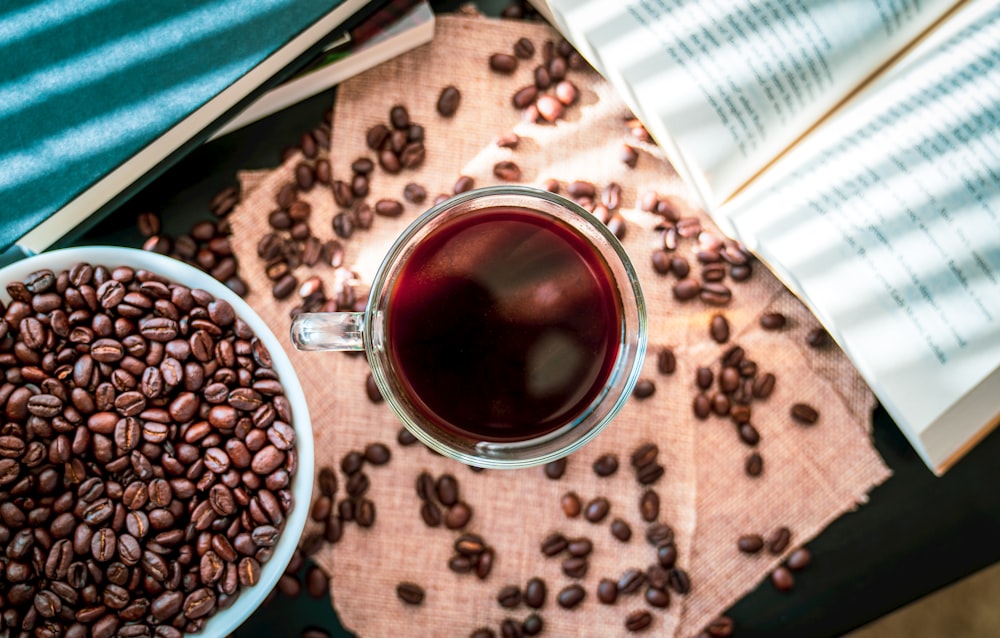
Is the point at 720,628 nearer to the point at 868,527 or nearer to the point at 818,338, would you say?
the point at 868,527

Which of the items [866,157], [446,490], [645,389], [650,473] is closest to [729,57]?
[866,157]

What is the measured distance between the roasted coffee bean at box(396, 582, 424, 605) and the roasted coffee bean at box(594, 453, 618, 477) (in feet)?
0.93

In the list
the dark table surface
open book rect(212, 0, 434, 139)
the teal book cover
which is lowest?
the dark table surface

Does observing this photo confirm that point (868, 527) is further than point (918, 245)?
Yes

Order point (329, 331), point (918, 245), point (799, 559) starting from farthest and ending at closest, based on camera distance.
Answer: point (799, 559), point (918, 245), point (329, 331)

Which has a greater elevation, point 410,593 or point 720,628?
point 410,593

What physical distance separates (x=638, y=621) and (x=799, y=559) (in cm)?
23

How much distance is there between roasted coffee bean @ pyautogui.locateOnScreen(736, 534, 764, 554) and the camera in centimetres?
114

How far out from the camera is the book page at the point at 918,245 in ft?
3.43

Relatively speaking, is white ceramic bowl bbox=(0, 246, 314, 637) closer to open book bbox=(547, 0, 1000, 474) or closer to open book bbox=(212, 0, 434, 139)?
open book bbox=(212, 0, 434, 139)

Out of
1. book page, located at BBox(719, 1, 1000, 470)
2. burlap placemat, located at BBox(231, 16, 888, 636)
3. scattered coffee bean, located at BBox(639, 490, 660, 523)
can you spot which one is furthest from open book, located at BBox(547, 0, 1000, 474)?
scattered coffee bean, located at BBox(639, 490, 660, 523)

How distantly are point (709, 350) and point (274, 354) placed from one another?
1.87 feet

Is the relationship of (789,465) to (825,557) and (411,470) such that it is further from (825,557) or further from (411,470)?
(411,470)

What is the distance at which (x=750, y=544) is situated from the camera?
1136 mm
